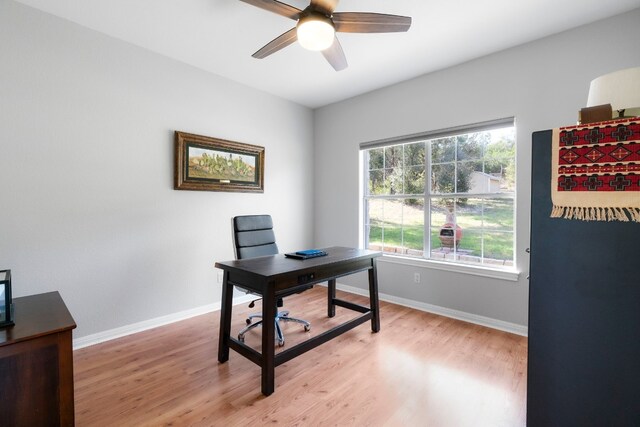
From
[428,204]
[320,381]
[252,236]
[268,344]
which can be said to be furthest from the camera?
[428,204]

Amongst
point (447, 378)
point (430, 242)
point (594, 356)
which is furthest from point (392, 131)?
point (594, 356)

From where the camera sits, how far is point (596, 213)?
1150mm

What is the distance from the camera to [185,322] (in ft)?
9.84

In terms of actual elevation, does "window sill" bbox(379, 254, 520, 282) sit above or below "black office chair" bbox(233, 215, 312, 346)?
below

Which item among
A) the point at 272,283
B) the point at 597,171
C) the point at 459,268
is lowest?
the point at 459,268

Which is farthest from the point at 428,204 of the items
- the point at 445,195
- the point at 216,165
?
the point at 216,165

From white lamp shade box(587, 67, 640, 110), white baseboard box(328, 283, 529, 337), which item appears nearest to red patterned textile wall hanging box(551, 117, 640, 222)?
white lamp shade box(587, 67, 640, 110)

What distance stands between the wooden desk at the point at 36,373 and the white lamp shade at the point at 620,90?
2.72m

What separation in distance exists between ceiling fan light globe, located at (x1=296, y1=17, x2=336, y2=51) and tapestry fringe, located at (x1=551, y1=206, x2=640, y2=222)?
1.55m

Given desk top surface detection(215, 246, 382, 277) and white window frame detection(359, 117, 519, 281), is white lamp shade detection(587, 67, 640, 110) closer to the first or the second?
white window frame detection(359, 117, 519, 281)

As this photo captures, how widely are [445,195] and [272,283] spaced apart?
2.24m

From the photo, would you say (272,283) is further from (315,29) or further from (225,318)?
(315,29)

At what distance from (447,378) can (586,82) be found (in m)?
2.55

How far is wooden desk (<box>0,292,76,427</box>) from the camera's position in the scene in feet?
4.38
